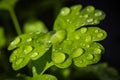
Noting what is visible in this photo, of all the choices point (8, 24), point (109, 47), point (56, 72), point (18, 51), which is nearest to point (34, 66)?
point (18, 51)

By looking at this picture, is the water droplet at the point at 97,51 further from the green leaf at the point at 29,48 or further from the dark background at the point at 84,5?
the dark background at the point at 84,5

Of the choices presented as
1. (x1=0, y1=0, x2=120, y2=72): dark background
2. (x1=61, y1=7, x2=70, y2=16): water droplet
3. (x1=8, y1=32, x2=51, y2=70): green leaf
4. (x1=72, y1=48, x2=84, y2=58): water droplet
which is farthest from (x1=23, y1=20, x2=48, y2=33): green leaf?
(x1=72, y1=48, x2=84, y2=58): water droplet

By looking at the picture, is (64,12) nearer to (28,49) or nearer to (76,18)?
(76,18)

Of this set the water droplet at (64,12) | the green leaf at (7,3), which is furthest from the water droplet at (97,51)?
the green leaf at (7,3)

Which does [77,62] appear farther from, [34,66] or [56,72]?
[56,72]

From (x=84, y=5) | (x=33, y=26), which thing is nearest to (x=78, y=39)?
(x=33, y=26)
